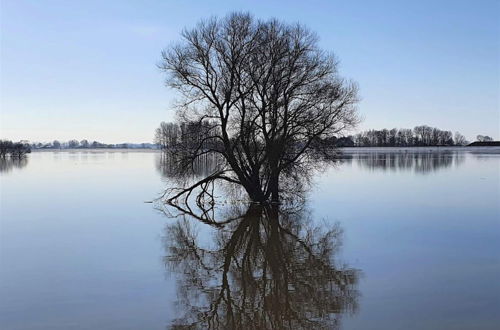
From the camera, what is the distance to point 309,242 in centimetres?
1561

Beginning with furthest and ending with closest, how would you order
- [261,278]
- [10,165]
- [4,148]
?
[4,148] < [10,165] < [261,278]

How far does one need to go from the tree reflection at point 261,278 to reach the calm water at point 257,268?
0.04m

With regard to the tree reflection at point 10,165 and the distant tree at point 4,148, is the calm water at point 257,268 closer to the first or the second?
the tree reflection at point 10,165

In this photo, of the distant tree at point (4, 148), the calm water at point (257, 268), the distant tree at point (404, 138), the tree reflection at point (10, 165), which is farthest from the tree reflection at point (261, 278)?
the distant tree at point (404, 138)

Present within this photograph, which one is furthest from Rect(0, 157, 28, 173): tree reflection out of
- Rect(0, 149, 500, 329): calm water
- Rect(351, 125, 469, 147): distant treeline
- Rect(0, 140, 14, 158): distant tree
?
Rect(351, 125, 469, 147): distant treeline

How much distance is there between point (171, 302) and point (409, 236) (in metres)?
9.25

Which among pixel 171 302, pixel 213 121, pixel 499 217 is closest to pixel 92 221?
pixel 213 121

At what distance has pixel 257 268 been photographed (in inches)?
489

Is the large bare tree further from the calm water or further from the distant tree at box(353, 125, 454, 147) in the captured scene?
the distant tree at box(353, 125, 454, 147)

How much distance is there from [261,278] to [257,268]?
0.99 meters

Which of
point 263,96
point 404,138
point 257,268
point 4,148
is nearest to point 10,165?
point 4,148

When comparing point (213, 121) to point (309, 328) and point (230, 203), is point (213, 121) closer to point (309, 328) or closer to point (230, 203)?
point (230, 203)

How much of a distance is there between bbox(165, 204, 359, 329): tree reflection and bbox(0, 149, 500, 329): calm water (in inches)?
1.6

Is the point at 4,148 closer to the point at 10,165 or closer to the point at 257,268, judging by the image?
the point at 10,165
